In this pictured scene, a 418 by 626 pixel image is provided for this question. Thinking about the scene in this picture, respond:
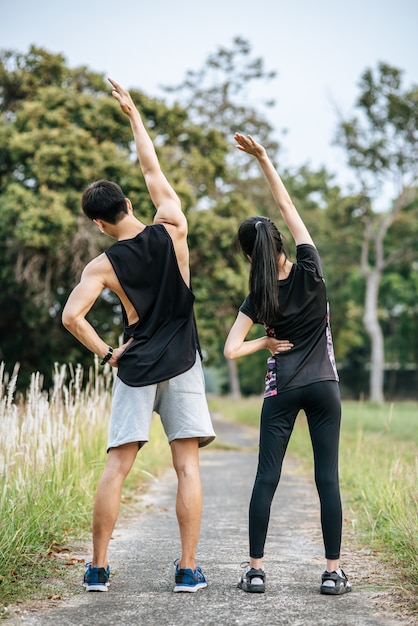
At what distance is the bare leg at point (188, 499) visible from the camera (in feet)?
11.7

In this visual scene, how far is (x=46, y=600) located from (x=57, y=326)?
1657 centimetres

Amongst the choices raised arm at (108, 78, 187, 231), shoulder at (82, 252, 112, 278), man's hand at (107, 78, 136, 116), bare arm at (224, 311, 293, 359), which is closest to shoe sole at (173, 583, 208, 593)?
bare arm at (224, 311, 293, 359)

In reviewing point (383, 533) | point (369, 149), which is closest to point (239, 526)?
point (383, 533)

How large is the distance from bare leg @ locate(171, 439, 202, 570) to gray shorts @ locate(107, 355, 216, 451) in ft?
0.26

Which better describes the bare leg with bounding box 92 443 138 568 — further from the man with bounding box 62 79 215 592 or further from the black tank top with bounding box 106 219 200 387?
the black tank top with bounding box 106 219 200 387

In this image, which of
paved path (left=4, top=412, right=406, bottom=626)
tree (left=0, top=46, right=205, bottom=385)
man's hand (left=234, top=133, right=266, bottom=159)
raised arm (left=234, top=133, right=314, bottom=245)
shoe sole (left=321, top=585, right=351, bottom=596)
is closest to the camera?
paved path (left=4, top=412, right=406, bottom=626)

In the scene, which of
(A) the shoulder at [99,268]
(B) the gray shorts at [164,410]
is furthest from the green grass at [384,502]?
(A) the shoulder at [99,268]

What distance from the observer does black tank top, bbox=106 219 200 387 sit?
3.62 metres

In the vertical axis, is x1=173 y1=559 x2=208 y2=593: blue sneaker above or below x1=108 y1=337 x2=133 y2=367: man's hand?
below

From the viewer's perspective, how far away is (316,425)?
3.68m

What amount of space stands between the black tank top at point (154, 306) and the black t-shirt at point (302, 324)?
0.35 m

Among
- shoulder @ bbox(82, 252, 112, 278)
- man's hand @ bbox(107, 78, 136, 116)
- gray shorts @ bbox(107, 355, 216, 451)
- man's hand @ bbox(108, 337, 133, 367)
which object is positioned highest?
man's hand @ bbox(107, 78, 136, 116)

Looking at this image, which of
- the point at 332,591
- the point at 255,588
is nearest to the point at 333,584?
the point at 332,591

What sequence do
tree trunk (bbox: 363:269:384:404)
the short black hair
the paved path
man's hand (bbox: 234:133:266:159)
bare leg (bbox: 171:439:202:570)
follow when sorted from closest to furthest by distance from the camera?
the paved path
bare leg (bbox: 171:439:202:570)
the short black hair
man's hand (bbox: 234:133:266:159)
tree trunk (bbox: 363:269:384:404)
